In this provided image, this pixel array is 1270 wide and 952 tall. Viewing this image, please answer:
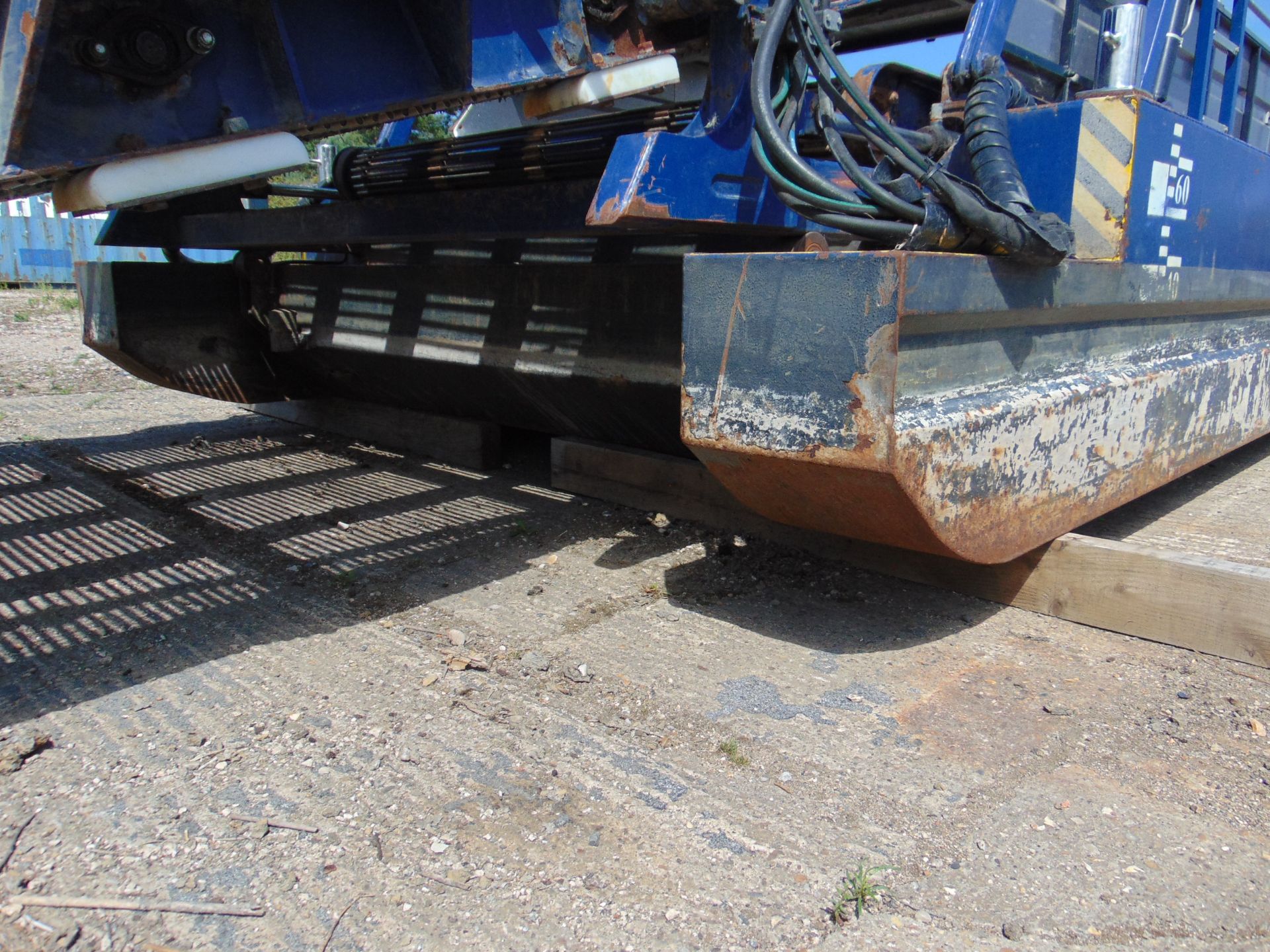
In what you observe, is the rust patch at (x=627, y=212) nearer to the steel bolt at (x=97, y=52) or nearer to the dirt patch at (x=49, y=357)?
the steel bolt at (x=97, y=52)

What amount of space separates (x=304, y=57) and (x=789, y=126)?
1143 millimetres

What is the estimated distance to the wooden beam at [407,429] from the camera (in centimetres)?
429

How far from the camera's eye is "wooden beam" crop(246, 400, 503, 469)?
4.29 meters

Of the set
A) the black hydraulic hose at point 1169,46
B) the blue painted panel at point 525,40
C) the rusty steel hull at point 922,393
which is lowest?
the rusty steel hull at point 922,393

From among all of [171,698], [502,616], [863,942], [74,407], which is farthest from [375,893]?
[74,407]

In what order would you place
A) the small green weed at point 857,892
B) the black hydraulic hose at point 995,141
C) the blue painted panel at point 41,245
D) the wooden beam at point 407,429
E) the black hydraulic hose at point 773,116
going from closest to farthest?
the small green weed at point 857,892 < the black hydraulic hose at point 773,116 < the black hydraulic hose at point 995,141 < the wooden beam at point 407,429 < the blue painted panel at point 41,245

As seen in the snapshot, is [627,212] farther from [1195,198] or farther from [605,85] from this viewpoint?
[1195,198]

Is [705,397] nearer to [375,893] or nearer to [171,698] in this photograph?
[375,893]

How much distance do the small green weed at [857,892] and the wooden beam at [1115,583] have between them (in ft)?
4.39

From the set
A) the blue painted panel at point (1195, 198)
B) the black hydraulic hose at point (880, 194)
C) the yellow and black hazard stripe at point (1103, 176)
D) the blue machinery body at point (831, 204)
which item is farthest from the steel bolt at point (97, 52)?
the blue painted panel at point (1195, 198)

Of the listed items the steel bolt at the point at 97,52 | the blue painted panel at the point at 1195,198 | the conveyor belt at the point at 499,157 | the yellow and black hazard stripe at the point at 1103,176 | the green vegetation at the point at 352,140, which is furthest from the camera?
the green vegetation at the point at 352,140

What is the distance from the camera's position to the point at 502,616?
267 cm

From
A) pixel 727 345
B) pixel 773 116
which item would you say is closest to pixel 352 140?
pixel 773 116

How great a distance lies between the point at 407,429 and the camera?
459cm
